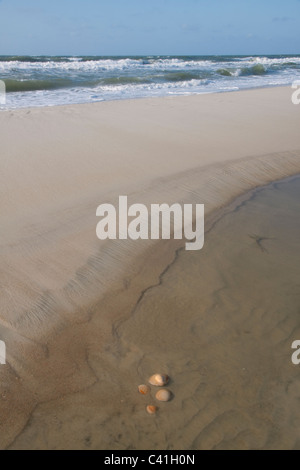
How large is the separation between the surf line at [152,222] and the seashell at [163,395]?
1.56 m

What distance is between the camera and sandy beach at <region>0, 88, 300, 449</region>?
197 cm

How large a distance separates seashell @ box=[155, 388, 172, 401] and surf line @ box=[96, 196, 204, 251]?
1.56 meters

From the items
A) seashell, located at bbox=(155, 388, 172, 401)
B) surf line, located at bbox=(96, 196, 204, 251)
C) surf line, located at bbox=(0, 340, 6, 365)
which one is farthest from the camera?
surf line, located at bbox=(96, 196, 204, 251)

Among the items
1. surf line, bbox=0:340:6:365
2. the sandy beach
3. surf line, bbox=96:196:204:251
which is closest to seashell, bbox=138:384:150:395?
the sandy beach

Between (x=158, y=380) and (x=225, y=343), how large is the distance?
0.51 metres

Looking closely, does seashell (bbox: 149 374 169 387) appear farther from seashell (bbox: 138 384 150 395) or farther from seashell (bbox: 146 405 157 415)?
seashell (bbox: 146 405 157 415)

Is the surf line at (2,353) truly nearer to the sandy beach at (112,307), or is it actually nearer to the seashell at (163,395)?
the sandy beach at (112,307)

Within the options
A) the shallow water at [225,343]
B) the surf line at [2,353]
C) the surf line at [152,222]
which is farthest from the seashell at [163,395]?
the surf line at [152,222]

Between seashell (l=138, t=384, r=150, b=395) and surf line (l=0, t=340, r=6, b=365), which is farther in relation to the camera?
surf line (l=0, t=340, r=6, b=365)

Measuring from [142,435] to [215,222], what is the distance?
240 cm

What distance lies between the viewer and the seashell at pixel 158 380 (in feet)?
7.09

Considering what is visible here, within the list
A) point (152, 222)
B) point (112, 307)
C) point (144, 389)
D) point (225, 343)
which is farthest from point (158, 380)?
point (152, 222)

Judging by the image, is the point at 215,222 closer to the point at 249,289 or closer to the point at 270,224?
the point at 270,224
